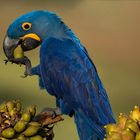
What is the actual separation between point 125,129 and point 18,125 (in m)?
0.62

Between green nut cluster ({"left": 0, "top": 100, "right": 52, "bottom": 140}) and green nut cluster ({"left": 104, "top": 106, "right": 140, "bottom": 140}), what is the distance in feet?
1.77

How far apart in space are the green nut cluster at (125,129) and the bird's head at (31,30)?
108 inches

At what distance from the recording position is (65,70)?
14.8ft

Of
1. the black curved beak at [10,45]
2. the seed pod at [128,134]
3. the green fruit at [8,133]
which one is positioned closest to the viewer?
the seed pod at [128,134]

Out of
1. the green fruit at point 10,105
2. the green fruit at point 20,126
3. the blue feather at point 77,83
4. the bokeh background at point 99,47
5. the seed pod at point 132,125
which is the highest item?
the green fruit at point 10,105

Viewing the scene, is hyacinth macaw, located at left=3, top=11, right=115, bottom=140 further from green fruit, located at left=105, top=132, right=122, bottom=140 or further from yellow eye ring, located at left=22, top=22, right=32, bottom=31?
green fruit, located at left=105, top=132, right=122, bottom=140

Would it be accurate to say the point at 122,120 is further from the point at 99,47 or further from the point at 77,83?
the point at 99,47

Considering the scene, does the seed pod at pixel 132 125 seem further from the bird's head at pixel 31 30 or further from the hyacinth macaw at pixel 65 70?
the bird's head at pixel 31 30

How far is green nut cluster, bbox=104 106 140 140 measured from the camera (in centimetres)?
194

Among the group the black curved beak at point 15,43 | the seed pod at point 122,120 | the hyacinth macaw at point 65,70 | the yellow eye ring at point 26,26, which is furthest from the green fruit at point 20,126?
the yellow eye ring at point 26,26

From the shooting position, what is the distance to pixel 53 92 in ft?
14.7

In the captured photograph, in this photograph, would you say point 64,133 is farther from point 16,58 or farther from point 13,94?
point 16,58

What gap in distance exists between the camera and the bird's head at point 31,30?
4.74 meters

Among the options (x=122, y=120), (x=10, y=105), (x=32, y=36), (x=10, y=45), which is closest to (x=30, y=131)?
(x=10, y=105)
